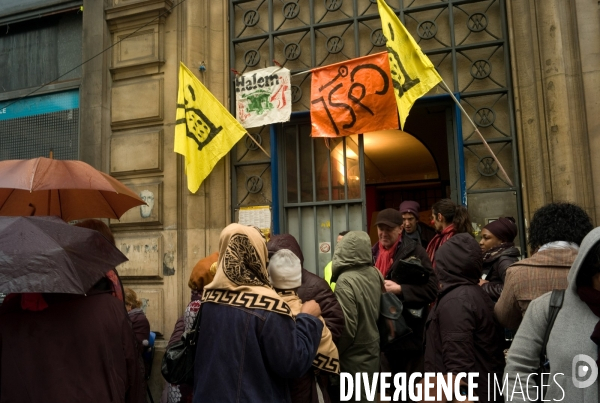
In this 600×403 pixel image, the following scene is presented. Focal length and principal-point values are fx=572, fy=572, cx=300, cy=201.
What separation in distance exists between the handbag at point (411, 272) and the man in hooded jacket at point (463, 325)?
2.81 feet

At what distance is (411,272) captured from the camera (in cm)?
487

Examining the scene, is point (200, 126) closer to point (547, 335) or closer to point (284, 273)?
point (284, 273)

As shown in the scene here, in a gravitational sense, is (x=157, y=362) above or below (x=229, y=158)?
below

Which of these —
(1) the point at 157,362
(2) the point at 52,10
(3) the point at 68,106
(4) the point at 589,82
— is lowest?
(1) the point at 157,362

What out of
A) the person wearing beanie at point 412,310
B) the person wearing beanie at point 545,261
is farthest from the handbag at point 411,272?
the person wearing beanie at point 545,261

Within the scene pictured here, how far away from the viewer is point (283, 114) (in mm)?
7699

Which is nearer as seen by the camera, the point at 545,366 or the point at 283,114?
the point at 545,366


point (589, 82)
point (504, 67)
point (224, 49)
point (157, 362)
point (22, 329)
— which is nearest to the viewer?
point (22, 329)

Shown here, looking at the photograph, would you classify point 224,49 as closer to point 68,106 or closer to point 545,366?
point 68,106

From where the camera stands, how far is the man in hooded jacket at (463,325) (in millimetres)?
3684

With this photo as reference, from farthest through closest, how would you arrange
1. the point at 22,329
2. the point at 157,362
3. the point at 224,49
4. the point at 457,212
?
the point at 224,49 < the point at 157,362 < the point at 457,212 < the point at 22,329

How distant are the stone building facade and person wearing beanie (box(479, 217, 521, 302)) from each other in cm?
155

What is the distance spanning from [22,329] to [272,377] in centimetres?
133

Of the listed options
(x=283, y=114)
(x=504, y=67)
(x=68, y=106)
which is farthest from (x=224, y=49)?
(x=504, y=67)
